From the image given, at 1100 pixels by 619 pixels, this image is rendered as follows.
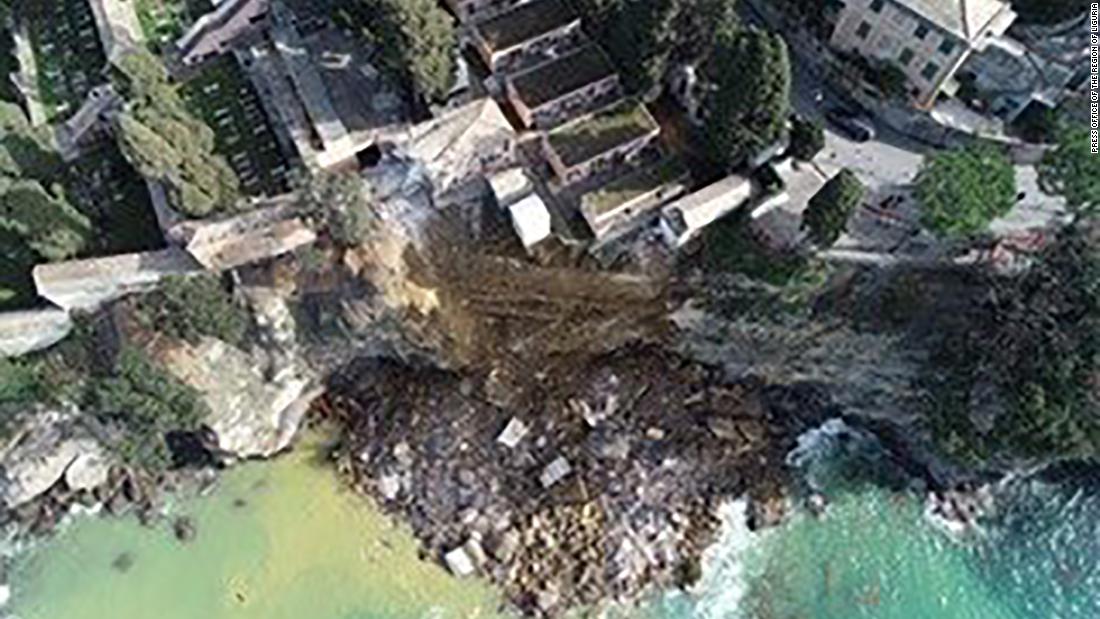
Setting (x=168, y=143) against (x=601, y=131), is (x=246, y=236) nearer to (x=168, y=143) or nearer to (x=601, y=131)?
(x=168, y=143)

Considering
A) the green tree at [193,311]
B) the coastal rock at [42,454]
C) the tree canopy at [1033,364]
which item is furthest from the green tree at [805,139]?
the coastal rock at [42,454]

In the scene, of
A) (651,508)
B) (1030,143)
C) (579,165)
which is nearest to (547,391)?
(651,508)

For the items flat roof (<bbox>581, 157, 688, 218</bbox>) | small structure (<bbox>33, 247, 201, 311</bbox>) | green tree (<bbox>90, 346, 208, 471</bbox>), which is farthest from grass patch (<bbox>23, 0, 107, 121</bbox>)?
flat roof (<bbox>581, 157, 688, 218</bbox>)

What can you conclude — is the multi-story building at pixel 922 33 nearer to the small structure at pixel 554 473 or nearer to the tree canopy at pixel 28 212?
the small structure at pixel 554 473

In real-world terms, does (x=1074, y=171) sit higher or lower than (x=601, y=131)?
higher

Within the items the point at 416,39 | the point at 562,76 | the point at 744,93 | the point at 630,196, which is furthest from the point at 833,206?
the point at 416,39

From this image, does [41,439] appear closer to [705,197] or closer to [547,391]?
[547,391]

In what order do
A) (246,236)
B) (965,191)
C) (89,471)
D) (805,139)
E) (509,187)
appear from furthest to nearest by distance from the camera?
(89,471)
(246,236)
(509,187)
(805,139)
(965,191)

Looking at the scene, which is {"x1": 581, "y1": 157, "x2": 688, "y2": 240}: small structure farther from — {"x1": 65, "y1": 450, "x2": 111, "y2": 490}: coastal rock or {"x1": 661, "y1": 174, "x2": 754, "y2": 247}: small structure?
{"x1": 65, "y1": 450, "x2": 111, "y2": 490}: coastal rock
